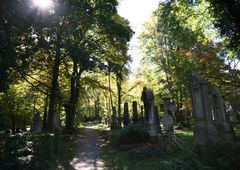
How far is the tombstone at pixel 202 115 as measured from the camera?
28.1ft

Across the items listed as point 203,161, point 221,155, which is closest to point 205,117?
point 203,161

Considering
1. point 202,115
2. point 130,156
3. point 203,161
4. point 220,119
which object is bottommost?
point 130,156

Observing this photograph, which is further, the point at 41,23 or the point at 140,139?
the point at 140,139

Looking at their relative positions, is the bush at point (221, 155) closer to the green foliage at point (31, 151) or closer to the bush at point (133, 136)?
the green foliage at point (31, 151)

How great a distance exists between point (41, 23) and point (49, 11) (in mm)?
636

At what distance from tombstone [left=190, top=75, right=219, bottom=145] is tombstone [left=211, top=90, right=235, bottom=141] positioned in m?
1.78

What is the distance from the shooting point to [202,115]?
28.7 ft

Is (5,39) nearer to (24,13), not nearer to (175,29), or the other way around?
(24,13)

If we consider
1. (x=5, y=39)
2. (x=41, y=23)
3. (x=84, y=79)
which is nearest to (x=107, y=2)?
(x=41, y=23)

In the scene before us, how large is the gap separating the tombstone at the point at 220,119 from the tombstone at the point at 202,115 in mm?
1779

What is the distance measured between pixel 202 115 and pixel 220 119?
2.27 meters

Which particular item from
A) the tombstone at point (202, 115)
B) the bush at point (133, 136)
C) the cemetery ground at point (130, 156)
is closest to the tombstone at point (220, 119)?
the tombstone at point (202, 115)

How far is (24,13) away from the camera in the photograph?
782cm

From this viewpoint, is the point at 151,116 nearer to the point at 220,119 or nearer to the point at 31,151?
the point at 220,119
